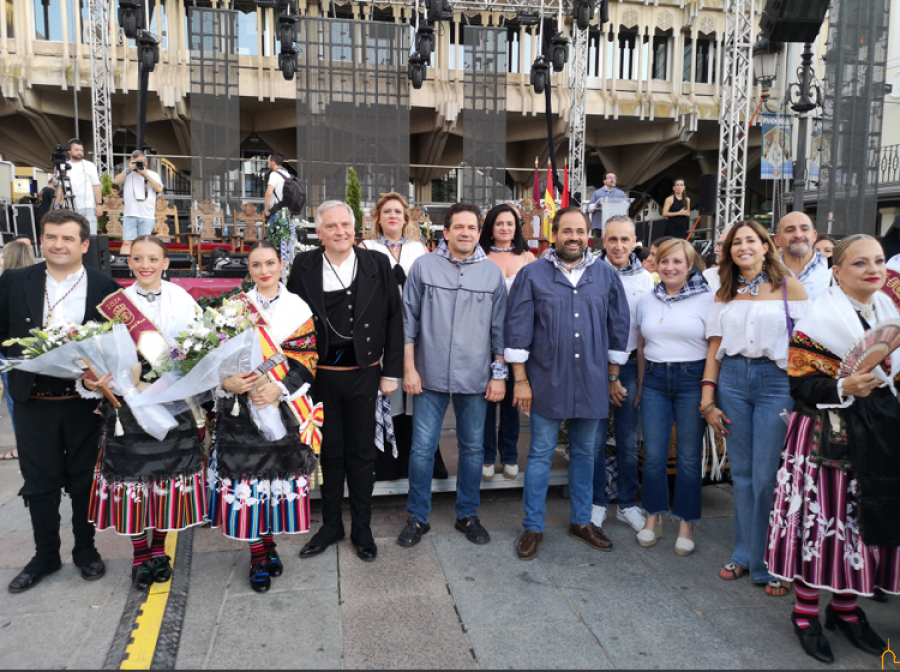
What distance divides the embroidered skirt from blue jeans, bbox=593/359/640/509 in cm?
241

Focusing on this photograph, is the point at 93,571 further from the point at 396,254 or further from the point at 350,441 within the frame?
the point at 396,254

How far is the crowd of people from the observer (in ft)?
8.91

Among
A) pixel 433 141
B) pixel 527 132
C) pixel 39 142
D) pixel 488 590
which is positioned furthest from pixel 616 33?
pixel 488 590

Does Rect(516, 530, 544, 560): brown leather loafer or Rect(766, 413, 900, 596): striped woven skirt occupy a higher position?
Rect(766, 413, 900, 596): striped woven skirt

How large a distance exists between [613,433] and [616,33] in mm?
19332

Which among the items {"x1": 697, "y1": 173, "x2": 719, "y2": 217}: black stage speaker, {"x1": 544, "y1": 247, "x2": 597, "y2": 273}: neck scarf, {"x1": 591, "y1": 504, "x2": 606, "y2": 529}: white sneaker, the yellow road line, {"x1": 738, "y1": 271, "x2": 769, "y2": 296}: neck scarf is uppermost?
{"x1": 697, "y1": 173, "x2": 719, "y2": 217}: black stage speaker

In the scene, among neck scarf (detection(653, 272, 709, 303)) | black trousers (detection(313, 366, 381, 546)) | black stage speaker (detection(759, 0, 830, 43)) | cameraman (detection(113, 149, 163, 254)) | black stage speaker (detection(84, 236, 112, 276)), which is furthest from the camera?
cameraman (detection(113, 149, 163, 254))

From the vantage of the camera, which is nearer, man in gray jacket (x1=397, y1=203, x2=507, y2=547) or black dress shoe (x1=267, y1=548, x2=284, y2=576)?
black dress shoe (x1=267, y1=548, x2=284, y2=576)

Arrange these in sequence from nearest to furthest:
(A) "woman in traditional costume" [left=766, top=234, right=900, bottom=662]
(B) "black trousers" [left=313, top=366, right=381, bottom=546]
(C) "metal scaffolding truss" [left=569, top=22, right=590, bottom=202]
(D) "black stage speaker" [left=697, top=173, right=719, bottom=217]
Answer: (A) "woman in traditional costume" [left=766, top=234, right=900, bottom=662] → (B) "black trousers" [left=313, top=366, right=381, bottom=546] → (D) "black stage speaker" [left=697, top=173, right=719, bottom=217] → (C) "metal scaffolding truss" [left=569, top=22, right=590, bottom=202]

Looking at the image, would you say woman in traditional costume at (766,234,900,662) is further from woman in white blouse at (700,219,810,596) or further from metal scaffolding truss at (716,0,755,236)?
metal scaffolding truss at (716,0,755,236)

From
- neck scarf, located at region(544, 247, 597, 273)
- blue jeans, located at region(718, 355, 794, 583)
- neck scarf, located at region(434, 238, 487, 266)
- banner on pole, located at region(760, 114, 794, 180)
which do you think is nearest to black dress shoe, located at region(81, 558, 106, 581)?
neck scarf, located at region(434, 238, 487, 266)

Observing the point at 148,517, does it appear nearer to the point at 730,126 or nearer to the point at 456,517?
the point at 456,517

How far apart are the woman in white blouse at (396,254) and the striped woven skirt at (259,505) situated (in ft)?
3.65

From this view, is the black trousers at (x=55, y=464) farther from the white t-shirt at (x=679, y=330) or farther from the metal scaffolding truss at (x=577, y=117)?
the metal scaffolding truss at (x=577, y=117)
